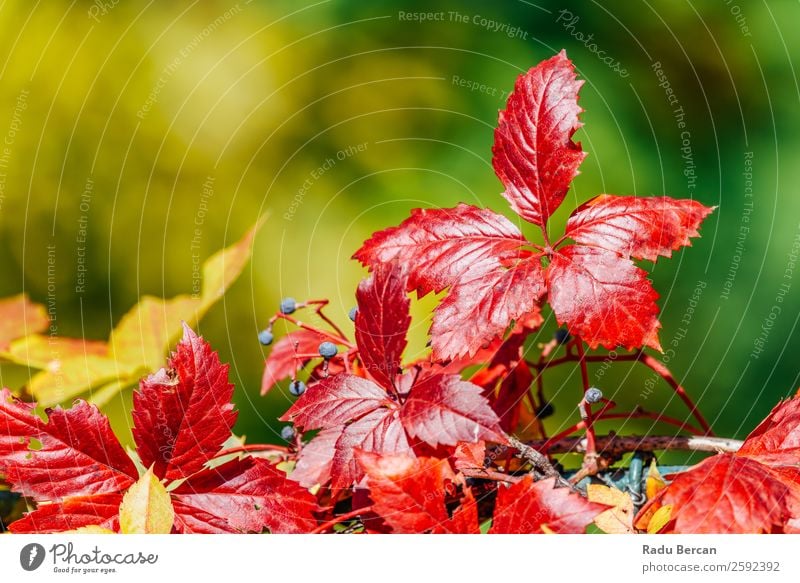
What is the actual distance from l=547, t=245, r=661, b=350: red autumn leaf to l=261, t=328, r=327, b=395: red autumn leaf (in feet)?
0.70

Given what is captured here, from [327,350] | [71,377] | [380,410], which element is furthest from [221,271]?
[380,410]

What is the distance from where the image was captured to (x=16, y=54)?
1.20 m

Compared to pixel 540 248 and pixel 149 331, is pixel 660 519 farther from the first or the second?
pixel 149 331

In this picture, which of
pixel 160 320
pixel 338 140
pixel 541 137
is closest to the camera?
pixel 541 137

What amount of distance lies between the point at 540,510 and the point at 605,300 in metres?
0.13

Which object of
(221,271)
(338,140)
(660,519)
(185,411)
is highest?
(338,140)

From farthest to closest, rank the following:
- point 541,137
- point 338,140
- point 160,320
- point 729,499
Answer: point 338,140 → point 160,320 → point 541,137 → point 729,499

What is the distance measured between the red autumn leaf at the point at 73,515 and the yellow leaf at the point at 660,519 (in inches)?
12.7

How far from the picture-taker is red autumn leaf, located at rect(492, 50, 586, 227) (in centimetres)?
50

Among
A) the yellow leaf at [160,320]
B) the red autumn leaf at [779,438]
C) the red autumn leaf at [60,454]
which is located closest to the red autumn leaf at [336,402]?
the red autumn leaf at [60,454]

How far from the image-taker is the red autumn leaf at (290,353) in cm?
62

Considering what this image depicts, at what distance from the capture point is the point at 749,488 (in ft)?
1.33

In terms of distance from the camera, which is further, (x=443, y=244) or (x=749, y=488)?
(x=443, y=244)

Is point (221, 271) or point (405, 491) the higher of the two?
point (221, 271)
